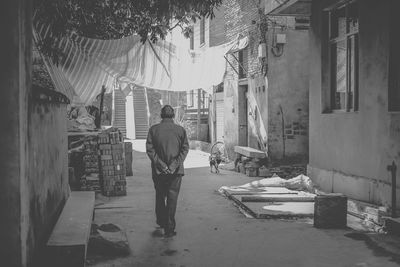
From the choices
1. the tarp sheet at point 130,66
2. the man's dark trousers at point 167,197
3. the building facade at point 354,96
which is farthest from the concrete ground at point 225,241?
the tarp sheet at point 130,66

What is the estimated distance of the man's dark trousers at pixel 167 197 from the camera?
7727 mm

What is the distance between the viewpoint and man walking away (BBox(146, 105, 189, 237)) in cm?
775

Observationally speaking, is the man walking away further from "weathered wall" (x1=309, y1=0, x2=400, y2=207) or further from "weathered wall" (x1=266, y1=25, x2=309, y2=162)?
"weathered wall" (x1=266, y1=25, x2=309, y2=162)

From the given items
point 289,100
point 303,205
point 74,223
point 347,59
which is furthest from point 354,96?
point 289,100

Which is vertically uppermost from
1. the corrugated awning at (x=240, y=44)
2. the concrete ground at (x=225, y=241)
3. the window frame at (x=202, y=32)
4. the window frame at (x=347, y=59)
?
the window frame at (x=202, y=32)

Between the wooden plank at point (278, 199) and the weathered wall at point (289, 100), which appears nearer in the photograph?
the wooden plank at point (278, 199)

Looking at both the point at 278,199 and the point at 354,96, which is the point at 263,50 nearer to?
the point at 354,96

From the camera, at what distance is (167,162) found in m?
7.82

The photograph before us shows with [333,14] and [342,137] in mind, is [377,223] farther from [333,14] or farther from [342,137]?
[333,14]

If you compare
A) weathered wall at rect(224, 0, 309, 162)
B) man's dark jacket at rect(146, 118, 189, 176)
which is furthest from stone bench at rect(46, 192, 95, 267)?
weathered wall at rect(224, 0, 309, 162)

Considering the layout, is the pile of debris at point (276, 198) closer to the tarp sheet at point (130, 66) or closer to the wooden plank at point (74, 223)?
the wooden plank at point (74, 223)

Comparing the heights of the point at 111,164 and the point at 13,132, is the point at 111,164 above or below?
below

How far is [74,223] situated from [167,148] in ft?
6.69

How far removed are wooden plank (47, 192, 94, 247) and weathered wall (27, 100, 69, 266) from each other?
0.37 feet
